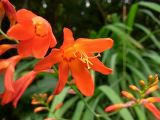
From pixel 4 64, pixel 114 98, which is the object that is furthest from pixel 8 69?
pixel 114 98

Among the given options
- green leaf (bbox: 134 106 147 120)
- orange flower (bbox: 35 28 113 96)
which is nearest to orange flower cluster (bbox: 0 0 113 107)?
orange flower (bbox: 35 28 113 96)

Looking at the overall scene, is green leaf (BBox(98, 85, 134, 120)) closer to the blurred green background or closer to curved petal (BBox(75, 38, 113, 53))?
the blurred green background

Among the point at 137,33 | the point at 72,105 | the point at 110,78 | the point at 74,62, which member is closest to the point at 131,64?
the point at 110,78

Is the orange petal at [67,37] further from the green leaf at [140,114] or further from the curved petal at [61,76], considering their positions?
the green leaf at [140,114]

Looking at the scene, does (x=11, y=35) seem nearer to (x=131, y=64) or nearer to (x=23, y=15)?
(x=23, y=15)

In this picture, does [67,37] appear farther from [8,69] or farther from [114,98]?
[114,98]

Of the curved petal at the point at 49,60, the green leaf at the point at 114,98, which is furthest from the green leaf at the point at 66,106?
the curved petal at the point at 49,60
